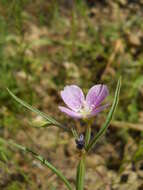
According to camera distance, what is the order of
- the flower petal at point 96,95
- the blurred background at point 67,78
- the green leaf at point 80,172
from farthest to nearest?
the blurred background at point 67,78
the flower petal at point 96,95
the green leaf at point 80,172

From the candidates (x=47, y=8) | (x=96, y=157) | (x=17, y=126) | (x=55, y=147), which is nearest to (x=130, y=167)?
(x=96, y=157)

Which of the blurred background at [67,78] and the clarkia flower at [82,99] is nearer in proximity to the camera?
the clarkia flower at [82,99]

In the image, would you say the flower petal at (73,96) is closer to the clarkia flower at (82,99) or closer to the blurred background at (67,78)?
the clarkia flower at (82,99)

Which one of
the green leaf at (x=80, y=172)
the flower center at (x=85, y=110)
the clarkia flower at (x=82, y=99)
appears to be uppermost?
the clarkia flower at (x=82, y=99)

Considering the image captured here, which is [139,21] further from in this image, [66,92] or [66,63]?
[66,92]

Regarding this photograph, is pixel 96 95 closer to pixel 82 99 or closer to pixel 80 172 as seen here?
pixel 82 99

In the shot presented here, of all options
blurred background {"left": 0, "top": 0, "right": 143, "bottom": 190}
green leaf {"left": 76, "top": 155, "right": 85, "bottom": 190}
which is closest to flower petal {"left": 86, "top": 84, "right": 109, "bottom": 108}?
green leaf {"left": 76, "top": 155, "right": 85, "bottom": 190}

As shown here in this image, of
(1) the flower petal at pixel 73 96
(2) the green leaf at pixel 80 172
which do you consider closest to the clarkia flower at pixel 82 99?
(1) the flower petal at pixel 73 96
